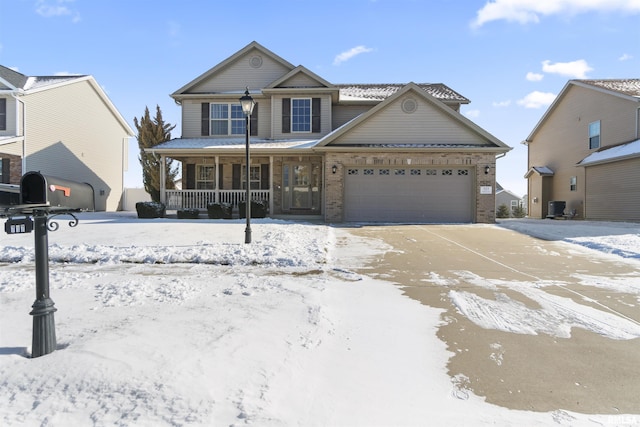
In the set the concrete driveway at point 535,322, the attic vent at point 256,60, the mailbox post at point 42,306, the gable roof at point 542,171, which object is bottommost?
the concrete driveway at point 535,322

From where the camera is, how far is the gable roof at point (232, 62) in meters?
17.5

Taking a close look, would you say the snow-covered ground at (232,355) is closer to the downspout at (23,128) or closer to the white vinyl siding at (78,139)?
the downspout at (23,128)

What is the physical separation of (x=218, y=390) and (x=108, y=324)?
1815 mm

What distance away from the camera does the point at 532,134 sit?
1024 inches

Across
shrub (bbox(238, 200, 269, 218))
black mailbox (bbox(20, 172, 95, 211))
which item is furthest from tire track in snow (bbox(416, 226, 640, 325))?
shrub (bbox(238, 200, 269, 218))

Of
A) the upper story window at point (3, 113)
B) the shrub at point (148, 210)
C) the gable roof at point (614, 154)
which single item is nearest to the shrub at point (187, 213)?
the shrub at point (148, 210)

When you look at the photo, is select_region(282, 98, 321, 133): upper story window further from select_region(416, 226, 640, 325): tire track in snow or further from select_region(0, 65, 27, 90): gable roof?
select_region(0, 65, 27, 90): gable roof

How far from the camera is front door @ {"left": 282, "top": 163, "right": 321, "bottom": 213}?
55.0 feet

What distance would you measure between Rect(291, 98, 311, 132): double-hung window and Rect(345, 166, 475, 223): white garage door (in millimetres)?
3764

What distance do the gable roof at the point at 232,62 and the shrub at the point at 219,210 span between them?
6.38 meters

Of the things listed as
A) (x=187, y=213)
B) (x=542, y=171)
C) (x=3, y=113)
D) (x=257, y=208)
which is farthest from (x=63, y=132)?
(x=542, y=171)

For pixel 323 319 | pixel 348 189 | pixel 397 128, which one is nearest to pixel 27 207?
pixel 323 319

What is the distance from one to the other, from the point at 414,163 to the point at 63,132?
60.4 ft

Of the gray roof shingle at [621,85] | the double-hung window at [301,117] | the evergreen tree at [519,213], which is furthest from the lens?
the evergreen tree at [519,213]
